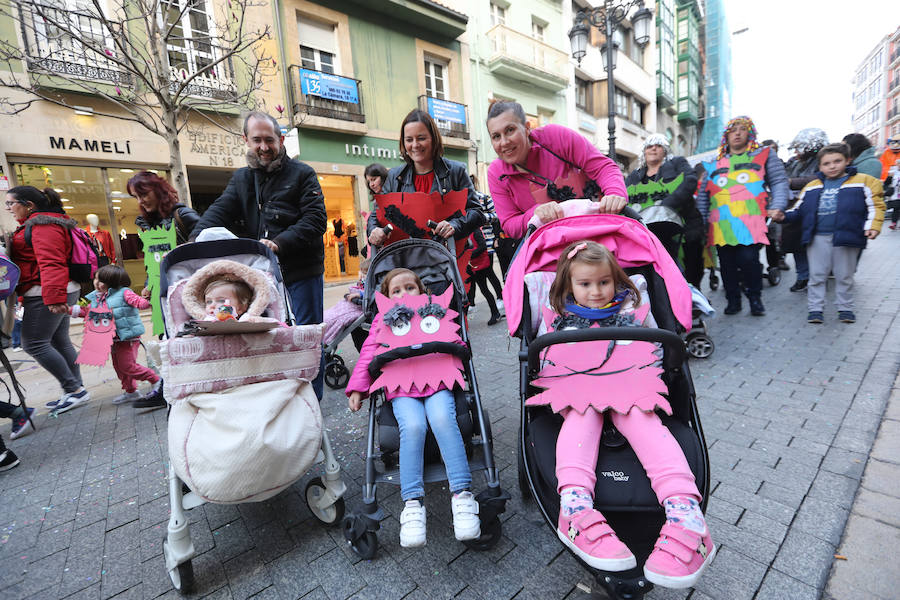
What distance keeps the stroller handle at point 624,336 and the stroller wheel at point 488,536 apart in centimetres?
84

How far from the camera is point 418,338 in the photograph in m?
2.15

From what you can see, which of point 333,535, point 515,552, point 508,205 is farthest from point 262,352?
point 508,205

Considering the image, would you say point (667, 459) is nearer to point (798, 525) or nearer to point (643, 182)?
point (798, 525)

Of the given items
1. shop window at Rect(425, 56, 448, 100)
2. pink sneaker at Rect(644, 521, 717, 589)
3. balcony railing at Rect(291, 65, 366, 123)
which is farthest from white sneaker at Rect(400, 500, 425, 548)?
shop window at Rect(425, 56, 448, 100)

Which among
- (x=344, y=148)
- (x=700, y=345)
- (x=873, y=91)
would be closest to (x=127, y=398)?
(x=700, y=345)

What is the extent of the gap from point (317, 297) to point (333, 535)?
1830 millimetres

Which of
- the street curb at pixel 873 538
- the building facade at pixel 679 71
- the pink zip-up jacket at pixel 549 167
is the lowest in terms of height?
the street curb at pixel 873 538

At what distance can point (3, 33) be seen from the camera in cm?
667

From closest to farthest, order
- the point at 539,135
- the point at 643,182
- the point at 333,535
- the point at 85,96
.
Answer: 1. the point at 333,535
2. the point at 539,135
3. the point at 643,182
4. the point at 85,96

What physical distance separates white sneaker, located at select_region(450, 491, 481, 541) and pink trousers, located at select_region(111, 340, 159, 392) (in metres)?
3.71

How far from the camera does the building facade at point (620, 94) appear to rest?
18625 mm

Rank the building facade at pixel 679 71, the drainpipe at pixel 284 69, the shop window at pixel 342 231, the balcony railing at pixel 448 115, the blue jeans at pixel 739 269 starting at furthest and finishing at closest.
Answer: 1. the building facade at pixel 679 71
2. the balcony railing at pixel 448 115
3. the shop window at pixel 342 231
4. the drainpipe at pixel 284 69
5. the blue jeans at pixel 739 269

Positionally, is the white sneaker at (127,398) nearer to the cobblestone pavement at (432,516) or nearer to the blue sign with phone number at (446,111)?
the cobblestone pavement at (432,516)

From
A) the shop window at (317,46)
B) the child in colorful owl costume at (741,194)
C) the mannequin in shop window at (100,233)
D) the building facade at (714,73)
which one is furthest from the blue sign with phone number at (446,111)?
the building facade at (714,73)
